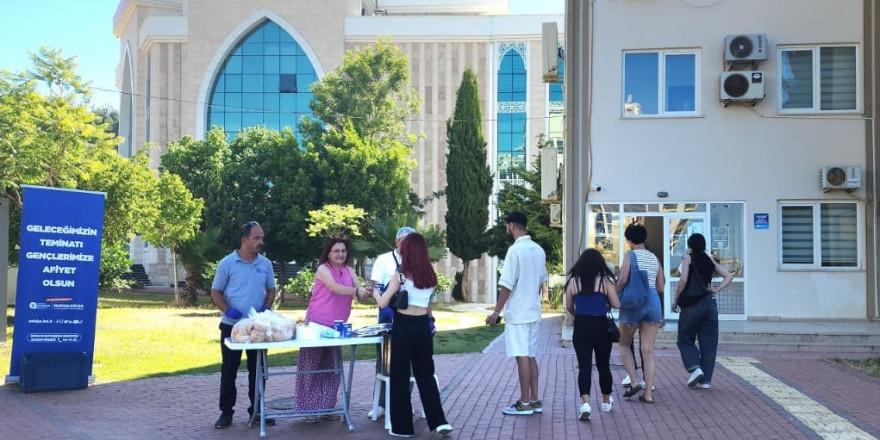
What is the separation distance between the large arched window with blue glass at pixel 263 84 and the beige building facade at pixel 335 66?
0.20 ft

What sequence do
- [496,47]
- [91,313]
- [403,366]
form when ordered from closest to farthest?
[403,366] < [91,313] < [496,47]

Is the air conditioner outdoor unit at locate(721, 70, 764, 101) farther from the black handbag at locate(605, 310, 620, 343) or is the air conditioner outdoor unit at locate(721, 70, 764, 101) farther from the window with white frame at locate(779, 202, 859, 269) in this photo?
the black handbag at locate(605, 310, 620, 343)

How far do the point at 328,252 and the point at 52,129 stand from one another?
13.3m

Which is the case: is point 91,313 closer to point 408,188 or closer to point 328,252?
point 328,252

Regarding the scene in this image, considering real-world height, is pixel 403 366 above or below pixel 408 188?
below

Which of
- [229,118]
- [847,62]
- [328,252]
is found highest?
[229,118]

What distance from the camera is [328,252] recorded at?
316 inches

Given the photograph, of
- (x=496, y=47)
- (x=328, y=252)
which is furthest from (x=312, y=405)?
(x=496, y=47)

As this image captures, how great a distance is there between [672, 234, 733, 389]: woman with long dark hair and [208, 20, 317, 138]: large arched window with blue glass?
4367cm

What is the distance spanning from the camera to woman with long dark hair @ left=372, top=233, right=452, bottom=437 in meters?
7.43

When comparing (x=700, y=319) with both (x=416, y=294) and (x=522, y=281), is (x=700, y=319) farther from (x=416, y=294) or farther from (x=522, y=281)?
(x=416, y=294)

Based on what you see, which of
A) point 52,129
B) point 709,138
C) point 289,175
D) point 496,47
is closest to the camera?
point 709,138

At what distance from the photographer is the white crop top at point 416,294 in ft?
24.3

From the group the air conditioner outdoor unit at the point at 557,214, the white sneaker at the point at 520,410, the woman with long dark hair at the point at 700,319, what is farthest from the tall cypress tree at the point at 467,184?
the white sneaker at the point at 520,410
